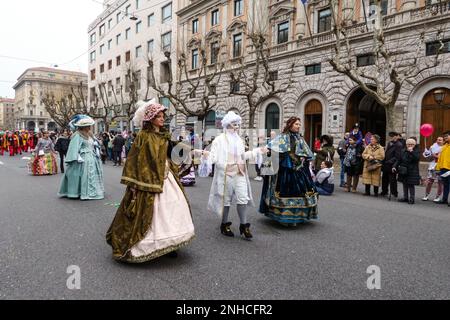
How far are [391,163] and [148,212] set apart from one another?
7.44 meters

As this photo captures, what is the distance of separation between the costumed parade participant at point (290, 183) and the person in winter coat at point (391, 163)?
173 inches

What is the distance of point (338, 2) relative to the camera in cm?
1908

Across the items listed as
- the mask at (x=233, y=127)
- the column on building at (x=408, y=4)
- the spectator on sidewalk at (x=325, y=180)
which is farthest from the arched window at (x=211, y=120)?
the mask at (x=233, y=127)

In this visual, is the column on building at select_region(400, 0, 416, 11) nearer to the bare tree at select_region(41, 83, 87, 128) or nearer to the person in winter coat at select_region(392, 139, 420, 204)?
the person in winter coat at select_region(392, 139, 420, 204)

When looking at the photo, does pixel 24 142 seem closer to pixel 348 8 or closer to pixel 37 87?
pixel 348 8

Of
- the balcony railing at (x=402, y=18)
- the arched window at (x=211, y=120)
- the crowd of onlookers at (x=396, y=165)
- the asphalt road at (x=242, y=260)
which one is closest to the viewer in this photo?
the asphalt road at (x=242, y=260)

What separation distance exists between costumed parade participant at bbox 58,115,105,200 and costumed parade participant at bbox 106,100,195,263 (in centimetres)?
410

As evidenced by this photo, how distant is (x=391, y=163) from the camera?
8.79m

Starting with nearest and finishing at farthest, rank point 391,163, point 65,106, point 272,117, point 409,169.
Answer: point 409,169 < point 391,163 < point 272,117 < point 65,106

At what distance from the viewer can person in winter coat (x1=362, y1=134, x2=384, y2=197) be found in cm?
895

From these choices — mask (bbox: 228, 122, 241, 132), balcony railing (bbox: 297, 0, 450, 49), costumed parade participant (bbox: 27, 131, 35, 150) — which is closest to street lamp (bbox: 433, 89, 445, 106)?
balcony railing (bbox: 297, 0, 450, 49)

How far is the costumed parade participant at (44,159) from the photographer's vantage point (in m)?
12.3

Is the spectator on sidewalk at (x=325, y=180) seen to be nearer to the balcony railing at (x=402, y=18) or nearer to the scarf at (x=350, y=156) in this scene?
the scarf at (x=350, y=156)

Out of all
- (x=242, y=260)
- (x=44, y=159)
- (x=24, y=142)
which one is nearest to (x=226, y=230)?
Result: (x=242, y=260)
